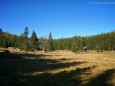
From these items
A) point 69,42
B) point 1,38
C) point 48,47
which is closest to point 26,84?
point 48,47

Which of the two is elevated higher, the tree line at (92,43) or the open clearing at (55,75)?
the tree line at (92,43)

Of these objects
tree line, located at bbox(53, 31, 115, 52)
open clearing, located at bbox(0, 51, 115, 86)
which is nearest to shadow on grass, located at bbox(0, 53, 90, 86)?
open clearing, located at bbox(0, 51, 115, 86)

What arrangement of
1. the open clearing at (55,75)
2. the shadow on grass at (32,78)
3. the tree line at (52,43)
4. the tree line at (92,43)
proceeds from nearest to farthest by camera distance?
the shadow on grass at (32,78) < the open clearing at (55,75) < the tree line at (52,43) < the tree line at (92,43)

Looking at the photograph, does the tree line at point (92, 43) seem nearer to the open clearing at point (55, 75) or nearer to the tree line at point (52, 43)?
the tree line at point (52, 43)

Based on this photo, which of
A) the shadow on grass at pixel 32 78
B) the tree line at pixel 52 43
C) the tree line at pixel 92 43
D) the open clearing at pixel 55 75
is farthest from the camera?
the tree line at pixel 92 43

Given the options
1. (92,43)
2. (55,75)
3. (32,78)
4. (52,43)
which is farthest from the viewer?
(92,43)

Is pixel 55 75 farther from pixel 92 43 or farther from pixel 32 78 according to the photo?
pixel 92 43

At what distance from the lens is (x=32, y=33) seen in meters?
112

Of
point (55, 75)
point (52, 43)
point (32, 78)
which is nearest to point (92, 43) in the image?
point (52, 43)

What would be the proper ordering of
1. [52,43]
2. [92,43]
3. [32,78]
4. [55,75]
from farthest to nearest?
[92,43], [52,43], [55,75], [32,78]

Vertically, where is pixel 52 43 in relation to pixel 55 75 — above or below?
above

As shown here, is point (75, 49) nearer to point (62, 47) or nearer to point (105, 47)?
point (105, 47)

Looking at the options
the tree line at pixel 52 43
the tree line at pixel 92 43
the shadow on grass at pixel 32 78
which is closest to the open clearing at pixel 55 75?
the shadow on grass at pixel 32 78

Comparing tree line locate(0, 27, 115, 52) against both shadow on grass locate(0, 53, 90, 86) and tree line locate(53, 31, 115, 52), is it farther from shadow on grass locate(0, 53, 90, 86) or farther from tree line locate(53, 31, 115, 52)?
shadow on grass locate(0, 53, 90, 86)
